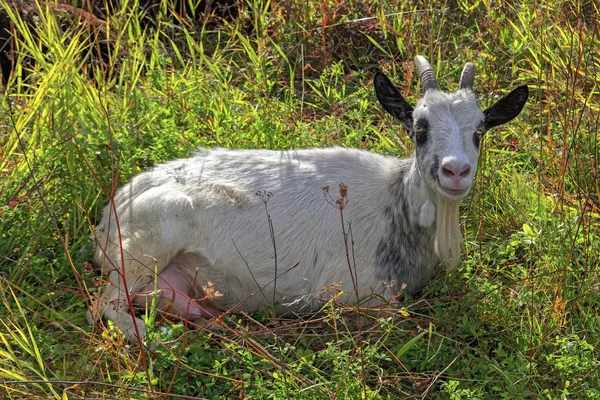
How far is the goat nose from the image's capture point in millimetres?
3926

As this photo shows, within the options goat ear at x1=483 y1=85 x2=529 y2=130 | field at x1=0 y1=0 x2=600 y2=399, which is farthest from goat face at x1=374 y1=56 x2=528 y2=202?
field at x1=0 y1=0 x2=600 y2=399

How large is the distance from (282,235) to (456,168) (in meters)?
1.11

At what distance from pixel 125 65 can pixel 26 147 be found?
3.47ft

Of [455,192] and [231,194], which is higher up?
[455,192]

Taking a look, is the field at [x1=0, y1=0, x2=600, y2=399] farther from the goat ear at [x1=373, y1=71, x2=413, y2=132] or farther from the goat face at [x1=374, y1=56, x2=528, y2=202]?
the goat ear at [x1=373, y1=71, x2=413, y2=132]

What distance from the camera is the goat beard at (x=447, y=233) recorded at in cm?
435

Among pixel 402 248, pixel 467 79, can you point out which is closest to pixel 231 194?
pixel 402 248

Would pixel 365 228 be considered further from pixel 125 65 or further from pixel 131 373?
pixel 125 65

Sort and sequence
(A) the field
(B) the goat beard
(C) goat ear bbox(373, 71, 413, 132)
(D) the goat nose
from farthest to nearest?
(C) goat ear bbox(373, 71, 413, 132) → (B) the goat beard → (D) the goat nose → (A) the field

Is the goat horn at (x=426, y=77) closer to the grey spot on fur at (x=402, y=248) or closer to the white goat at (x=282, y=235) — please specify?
the white goat at (x=282, y=235)

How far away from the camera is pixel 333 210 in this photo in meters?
4.59

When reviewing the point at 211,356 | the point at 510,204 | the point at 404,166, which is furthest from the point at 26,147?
the point at 510,204

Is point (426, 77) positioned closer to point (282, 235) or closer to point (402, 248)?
point (402, 248)

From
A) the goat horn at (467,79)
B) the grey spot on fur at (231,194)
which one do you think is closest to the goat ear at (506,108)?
the goat horn at (467,79)
